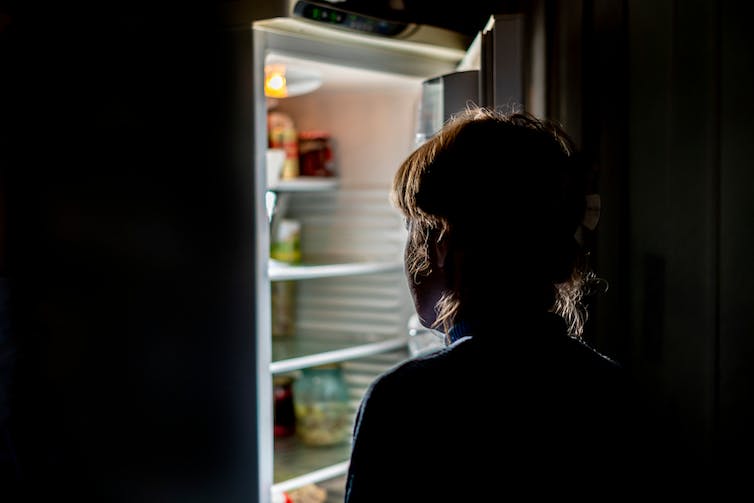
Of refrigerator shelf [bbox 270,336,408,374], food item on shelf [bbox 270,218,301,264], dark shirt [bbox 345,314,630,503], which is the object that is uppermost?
food item on shelf [bbox 270,218,301,264]

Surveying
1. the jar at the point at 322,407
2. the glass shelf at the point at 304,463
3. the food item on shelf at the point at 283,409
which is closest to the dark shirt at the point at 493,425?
the glass shelf at the point at 304,463

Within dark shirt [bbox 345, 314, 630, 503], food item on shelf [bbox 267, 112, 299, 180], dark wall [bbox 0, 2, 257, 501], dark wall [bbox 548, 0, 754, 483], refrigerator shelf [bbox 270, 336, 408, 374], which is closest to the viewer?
dark shirt [bbox 345, 314, 630, 503]

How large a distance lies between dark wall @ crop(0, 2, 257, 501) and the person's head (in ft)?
3.17

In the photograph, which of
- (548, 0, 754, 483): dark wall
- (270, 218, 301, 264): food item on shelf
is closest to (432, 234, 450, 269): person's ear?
(548, 0, 754, 483): dark wall

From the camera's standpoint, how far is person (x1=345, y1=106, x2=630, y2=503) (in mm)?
693

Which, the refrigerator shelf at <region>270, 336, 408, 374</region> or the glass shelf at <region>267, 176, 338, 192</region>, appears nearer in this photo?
the refrigerator shelf at <region>270, 336, 408, 374</region>

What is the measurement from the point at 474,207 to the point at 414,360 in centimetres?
18

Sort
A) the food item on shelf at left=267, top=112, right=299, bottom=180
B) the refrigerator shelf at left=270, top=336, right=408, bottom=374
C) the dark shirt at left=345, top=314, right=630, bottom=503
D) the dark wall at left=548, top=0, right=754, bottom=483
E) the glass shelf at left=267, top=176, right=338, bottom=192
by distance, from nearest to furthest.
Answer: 1. the dark shirt at left=345, top=314, right=630, bottom=503
2. the dark wall at left=548, top=0, right=754, bottom=483
3. the refrigerator shelf at left=270, top=336, right=408, bottom=374
4. the glass shelf at left=267, top=176, right=338, bottom=192
5. the food item on shelf at left=267, top=112, right=299, bottom=180

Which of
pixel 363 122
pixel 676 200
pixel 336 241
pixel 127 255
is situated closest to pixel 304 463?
pixel 336 241

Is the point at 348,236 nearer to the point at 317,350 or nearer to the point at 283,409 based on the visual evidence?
the point at 317,350

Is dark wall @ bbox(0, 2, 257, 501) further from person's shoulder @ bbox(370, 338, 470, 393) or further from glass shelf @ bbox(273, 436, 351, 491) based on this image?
person's shoulder @ bbox(370, 338, 470, 393)

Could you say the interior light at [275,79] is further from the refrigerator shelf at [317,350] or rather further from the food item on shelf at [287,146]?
the refrigerator shelf at [317,350]

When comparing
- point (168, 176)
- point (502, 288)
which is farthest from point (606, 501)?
point (168, 176)

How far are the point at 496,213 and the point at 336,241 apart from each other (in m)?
1.66
